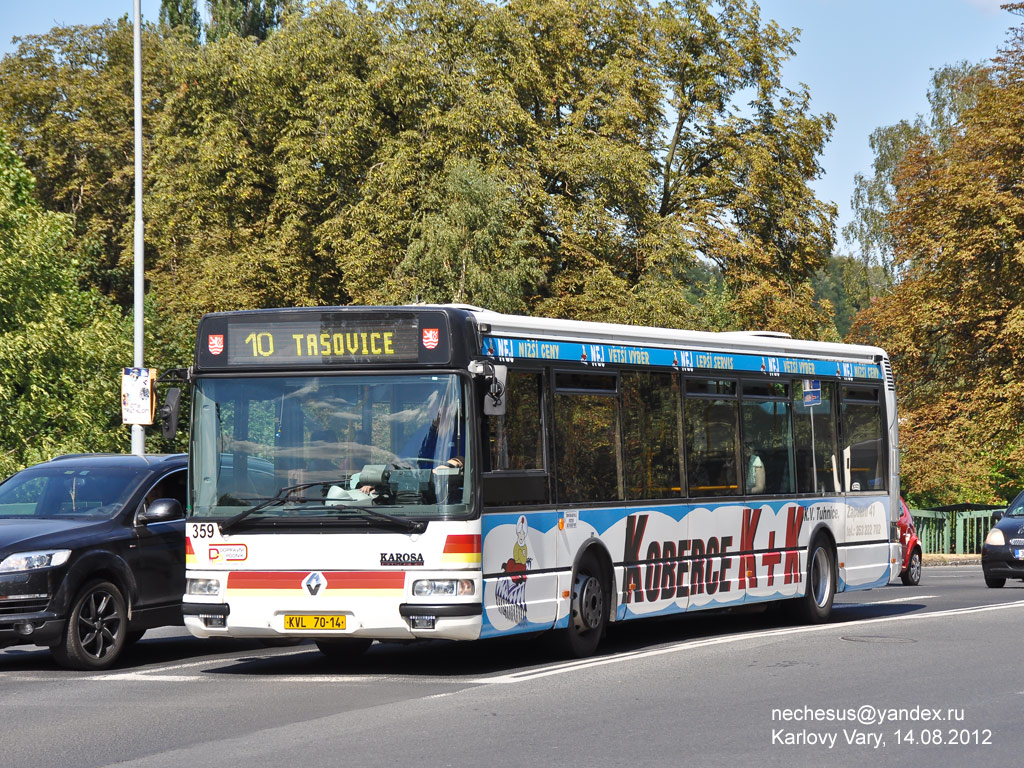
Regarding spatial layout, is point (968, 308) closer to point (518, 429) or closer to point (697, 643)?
point (697, 643)

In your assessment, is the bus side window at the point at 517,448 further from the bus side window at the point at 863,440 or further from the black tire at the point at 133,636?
the bus side window at the point at 863,440

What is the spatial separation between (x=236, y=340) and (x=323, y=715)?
3687 millimetres

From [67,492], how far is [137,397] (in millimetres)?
9269

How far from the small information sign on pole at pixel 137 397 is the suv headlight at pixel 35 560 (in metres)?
10.1

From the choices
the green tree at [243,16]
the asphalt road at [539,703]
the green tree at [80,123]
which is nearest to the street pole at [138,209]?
the asphalt road at [539,703]

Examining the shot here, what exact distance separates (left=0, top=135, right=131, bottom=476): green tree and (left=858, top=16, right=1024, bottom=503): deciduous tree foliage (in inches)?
854

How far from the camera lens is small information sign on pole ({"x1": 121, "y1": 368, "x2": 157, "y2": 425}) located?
22.8m

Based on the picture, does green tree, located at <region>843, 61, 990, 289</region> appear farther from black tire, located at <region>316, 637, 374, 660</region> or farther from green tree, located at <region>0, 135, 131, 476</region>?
black tire, located at <region>316, 637, 374, 660</region>

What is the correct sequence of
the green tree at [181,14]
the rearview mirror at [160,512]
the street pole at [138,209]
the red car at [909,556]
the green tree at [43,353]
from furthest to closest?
the green tree at [181,14] < the green tree at [43,353] < the street pole at [138,209] < the red car at [909,556] < the rearview mirror at [160,512]

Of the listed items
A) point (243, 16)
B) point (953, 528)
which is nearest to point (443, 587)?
point (953, 528)

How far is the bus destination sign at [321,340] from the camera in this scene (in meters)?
12.2

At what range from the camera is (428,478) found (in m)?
11.9

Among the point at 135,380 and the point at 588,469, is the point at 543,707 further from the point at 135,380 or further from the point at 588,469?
the point at 135,380

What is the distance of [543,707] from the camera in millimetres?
10273
